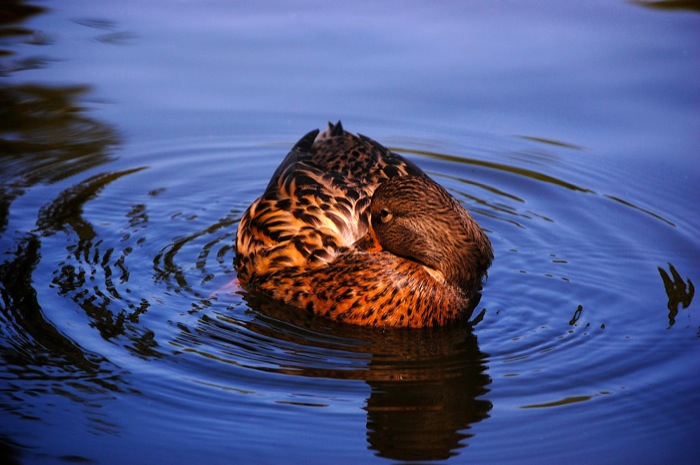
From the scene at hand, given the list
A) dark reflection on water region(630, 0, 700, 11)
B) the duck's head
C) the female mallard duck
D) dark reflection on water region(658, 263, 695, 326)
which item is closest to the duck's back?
the female mallard duck

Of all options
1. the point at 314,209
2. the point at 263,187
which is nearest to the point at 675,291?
the point at 314,209

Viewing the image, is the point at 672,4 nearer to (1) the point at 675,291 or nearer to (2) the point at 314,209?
(1) the point at 675,291

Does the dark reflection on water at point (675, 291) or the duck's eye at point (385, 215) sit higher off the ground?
the duck's eye at point (385, 215)

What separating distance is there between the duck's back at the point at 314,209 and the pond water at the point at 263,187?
14.1 inches

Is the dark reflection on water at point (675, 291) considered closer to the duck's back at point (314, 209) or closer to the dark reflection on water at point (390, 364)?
the dark reflection on water at point (390, 364)

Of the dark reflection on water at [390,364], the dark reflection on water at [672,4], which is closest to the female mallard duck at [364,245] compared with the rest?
the dark reflection on water at [390,364]

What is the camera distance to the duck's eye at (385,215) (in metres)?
6.73

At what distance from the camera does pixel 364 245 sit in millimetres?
7027

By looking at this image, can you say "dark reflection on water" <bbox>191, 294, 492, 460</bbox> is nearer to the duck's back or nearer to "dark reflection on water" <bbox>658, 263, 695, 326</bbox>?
the duck's back

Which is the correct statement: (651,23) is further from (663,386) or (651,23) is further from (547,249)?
(663,386)

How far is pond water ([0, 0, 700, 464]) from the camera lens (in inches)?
214

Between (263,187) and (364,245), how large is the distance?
2315mm

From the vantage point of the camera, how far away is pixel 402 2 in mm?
12461

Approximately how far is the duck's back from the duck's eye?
1.08ft
